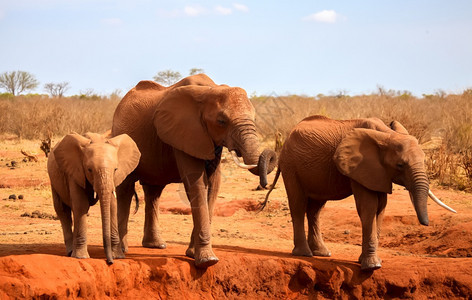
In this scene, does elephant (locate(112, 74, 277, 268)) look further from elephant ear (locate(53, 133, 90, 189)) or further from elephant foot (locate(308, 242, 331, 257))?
elephant foot (locate(308, 242, 331, 257))

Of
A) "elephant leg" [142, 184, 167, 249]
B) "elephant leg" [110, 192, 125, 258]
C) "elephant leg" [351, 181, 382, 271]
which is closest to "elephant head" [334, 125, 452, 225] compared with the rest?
"elephant leg" [351, 181, 382, 271]

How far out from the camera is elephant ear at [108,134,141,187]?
28.7 feet

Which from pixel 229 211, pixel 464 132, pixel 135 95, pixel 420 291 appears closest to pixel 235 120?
pixel 135 95

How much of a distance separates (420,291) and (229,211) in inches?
222

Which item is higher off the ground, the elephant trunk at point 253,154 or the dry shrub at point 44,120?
the elephant trunk at point 253,154

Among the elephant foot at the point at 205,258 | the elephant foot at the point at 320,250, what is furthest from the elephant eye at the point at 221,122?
the elephant foot at the point at 320,250

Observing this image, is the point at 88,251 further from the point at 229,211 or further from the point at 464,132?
the point at 464,132

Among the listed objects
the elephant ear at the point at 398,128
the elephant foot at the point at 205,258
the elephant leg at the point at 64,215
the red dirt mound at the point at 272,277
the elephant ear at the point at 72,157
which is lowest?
the red dirt mound at the point at 272,277

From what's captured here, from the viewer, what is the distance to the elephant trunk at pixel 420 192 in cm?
874

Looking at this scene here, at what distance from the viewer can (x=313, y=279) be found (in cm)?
944

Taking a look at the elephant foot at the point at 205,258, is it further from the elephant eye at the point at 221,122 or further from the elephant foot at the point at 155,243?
the elephant eye at the point at 221,122

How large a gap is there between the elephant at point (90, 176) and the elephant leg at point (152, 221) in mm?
1195

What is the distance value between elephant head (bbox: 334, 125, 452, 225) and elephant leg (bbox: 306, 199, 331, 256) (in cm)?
116

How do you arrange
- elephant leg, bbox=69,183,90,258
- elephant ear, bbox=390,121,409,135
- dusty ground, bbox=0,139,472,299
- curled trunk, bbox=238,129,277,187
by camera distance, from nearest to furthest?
curled trunk, bbox=238,129,277,187 < dusty ground, bbox=0,139,472,299 < elephant leg, bbox=69,183,90,258 < elephant ear, bbox=390,121,409,135
